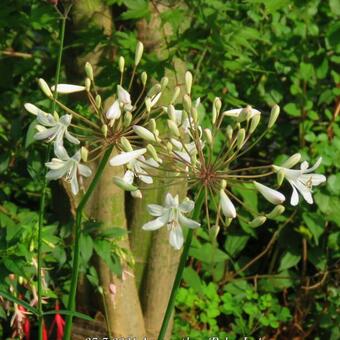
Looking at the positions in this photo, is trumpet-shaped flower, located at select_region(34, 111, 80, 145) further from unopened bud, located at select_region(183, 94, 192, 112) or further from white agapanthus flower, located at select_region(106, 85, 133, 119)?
unopened bud, located at select_region(183, 94, 192, 112)

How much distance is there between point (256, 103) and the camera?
13.2 feet

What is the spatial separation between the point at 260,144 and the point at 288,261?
2.26 ft

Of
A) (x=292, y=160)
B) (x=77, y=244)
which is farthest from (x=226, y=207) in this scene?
(x=77, y=244)

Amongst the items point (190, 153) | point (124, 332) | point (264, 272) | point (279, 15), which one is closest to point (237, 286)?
point (264, 272)

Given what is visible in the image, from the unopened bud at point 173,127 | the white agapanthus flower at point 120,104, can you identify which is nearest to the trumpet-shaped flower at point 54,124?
the white agapanthus flower at point 120,104

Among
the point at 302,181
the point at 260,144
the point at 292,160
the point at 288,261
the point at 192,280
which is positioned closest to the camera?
the point at 292,160

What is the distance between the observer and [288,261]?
4090 mm

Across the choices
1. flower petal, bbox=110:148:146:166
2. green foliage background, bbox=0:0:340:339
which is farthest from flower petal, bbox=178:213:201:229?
green foliage background, bbox=0:0:340:339

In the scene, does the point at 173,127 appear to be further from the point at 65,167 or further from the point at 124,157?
the point at 65,167

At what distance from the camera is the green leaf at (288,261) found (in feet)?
13.4

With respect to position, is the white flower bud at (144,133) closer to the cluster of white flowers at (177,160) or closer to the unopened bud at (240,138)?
the cluster of white flowers at (177,160)

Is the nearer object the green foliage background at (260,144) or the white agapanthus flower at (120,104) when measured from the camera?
the white agapanthus flower at (120,104)

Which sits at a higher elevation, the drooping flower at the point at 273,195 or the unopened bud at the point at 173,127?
the unopened bud at the point at 173,127

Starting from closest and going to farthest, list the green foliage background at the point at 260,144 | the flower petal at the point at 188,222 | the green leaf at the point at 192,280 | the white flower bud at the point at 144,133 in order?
the flower petal at the point at 188,222
the white flower bud at the point at 144,133
the green foliage background at the point at 260,144
the green leaf at the point at 192,280
